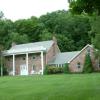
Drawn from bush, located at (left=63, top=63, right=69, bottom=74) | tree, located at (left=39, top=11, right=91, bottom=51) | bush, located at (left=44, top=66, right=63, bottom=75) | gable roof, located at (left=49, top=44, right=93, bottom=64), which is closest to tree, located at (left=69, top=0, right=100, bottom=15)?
bush, located at (left=63, top=63, right=69, bottom=74)

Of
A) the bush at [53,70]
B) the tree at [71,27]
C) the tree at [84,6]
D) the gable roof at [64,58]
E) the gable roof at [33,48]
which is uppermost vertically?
the tree at [71,27]

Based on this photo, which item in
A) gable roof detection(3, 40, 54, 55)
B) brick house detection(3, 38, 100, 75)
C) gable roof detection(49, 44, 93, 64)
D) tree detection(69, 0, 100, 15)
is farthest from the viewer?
gable roof detection(3, 40, 54, 55)

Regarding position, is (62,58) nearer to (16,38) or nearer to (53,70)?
(53,70)

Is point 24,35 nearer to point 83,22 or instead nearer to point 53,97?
point 83,22

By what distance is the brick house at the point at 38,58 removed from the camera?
2527 inches

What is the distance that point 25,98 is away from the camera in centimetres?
1953

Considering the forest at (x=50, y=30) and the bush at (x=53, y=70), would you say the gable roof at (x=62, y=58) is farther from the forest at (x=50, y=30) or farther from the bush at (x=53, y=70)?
the forest at (x=50, y=30)

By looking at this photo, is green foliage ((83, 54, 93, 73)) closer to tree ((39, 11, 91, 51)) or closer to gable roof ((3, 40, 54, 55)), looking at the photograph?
gable roof ((3, 40, 54, 55))

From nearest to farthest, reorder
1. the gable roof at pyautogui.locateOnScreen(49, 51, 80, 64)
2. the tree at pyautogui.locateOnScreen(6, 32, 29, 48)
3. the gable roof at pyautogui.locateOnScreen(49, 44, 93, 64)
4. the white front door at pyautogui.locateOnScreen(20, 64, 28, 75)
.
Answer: the gable roof at pyautogui.locateOnScreen(49, 44, 93, 64) → the gable roof at pyautogui.locateOnScreen(49, 51, 80, 64) → the white front door at pyautogui.locateOnScreen(20, 64, 28, 75) → the tree at pyautogui.locateOnScreen(6, 32, 29, 48)

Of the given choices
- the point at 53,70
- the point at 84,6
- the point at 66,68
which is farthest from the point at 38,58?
the point at 84,6

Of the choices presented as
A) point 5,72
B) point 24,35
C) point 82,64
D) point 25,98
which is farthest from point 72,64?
point 25,98

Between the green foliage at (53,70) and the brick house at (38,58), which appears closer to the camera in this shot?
the green foliage at (53,70)

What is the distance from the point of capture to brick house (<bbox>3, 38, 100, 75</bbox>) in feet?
211

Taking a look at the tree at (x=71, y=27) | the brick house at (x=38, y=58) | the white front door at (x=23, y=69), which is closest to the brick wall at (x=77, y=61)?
the brick house at (x=38, y=58)
